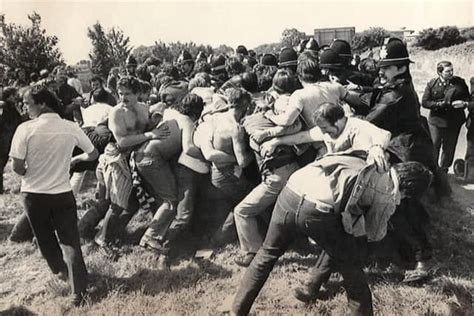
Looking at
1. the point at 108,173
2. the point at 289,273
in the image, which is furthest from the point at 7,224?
the point at 289,273

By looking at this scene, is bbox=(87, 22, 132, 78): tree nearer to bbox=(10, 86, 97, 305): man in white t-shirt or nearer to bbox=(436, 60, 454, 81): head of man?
bbox=(10, 86, 97, 305): man in white t-shirt

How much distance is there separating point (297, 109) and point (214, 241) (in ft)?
5.31

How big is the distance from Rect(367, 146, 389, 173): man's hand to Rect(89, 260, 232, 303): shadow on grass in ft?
5.69

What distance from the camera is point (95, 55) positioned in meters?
7.33

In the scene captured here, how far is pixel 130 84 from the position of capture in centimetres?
399

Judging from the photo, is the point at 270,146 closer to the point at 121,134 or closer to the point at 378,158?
the point at 378,158

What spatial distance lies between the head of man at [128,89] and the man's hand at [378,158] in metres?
2.21

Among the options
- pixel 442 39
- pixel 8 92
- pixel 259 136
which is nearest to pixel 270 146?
pixel 259 136

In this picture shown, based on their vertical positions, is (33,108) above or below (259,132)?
above

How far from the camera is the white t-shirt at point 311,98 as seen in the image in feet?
11.4

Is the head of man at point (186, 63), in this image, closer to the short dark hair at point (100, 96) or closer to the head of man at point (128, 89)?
the short dark hair at point (100, 96)

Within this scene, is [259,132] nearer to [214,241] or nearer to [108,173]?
[214,241]

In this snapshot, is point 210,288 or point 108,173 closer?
point 210,288

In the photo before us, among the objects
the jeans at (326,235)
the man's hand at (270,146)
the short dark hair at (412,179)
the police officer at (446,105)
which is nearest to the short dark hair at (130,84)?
the man's hand at (270,146)
